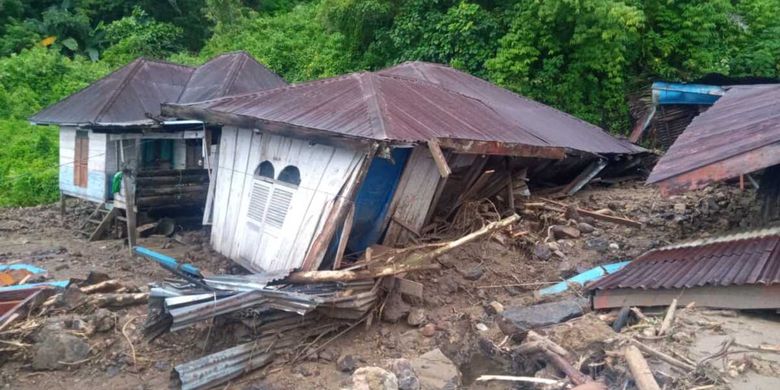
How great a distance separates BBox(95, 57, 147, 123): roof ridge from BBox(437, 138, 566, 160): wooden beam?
8384mm

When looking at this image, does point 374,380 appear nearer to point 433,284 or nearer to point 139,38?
point 433,284

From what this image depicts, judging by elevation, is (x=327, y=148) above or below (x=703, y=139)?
below

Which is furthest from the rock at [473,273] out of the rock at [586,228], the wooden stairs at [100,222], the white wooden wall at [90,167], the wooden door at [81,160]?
the wooden door at [81,160]

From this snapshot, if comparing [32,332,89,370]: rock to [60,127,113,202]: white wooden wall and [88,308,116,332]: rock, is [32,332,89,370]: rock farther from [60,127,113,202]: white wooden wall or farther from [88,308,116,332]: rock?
[60,127,113,202]: white wooden wall

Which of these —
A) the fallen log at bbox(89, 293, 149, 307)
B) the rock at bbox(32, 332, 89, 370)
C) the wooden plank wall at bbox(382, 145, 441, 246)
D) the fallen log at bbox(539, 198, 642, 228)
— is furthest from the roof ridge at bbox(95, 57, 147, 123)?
the fallen log at bbox(539, 198, 642, 228)

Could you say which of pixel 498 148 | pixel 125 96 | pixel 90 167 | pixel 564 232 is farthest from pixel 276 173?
pixel 125 96

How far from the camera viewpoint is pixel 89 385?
22.9ft

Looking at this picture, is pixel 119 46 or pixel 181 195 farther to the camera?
pixel 119 46

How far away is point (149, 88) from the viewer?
14578 mm

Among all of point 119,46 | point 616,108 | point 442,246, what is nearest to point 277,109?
point 442,246

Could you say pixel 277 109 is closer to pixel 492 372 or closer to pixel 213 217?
pixel 213 217

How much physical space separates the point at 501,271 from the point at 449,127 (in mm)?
2322

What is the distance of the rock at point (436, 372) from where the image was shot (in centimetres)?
653

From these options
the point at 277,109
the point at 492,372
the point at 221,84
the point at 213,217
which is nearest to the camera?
the point at 492,372
